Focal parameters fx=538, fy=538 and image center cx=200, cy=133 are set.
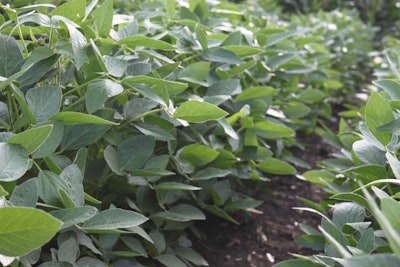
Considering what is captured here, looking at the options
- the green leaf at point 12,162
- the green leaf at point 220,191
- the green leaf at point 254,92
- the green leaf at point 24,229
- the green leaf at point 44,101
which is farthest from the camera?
the green leaf at point 254,92

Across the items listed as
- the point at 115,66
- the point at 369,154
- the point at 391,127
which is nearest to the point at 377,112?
the point at 391,127

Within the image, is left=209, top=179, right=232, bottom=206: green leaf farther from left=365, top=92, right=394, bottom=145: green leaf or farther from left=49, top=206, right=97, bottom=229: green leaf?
left=49, top=206, right=97, bottom=229: green leaf

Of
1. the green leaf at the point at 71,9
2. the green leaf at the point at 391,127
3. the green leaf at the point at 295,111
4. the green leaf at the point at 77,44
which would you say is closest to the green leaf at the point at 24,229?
the green leaf at the point at 77,44

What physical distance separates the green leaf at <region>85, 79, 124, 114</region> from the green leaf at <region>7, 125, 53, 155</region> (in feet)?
0.71

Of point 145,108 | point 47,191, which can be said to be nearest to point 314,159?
point 145,108

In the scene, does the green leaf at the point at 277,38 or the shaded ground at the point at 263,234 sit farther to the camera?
the green leaf at the point at 277,38

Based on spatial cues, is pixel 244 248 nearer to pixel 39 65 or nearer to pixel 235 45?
pixel 235 45

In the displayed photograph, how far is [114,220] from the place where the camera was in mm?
1109

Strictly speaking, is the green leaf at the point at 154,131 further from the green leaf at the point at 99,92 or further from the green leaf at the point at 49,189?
the green leaf at the point at 49,189

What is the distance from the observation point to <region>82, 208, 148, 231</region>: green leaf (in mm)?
1094

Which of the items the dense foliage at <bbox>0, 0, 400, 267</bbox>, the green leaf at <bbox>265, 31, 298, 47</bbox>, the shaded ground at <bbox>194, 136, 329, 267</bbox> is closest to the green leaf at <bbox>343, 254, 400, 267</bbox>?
the dense foliage at <bbox>0, 0, 400, 267</bbox>

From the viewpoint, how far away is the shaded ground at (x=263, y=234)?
2.01 m

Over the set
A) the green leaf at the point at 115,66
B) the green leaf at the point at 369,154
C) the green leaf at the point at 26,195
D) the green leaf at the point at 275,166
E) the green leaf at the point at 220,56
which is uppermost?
the green leaf at the point at 115,66

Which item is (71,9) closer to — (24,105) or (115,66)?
(115,66)
